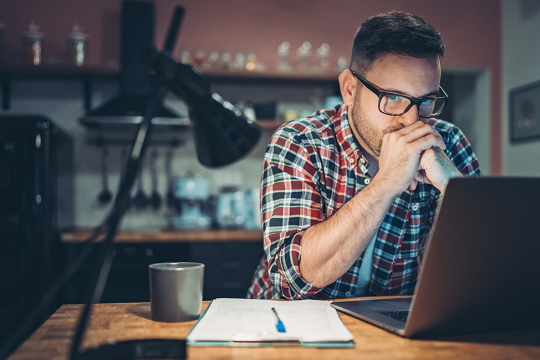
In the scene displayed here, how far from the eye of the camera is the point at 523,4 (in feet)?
10.9

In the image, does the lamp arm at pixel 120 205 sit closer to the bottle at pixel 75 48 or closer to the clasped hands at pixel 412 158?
the clasped hands at pixel 412 158

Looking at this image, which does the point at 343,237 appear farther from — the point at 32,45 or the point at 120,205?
the point at 32,45

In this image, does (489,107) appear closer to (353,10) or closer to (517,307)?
(353,10)

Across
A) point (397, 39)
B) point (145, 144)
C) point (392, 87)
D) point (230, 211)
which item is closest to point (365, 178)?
point (392, 87)

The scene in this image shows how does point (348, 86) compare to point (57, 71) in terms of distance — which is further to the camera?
point (57, 71)

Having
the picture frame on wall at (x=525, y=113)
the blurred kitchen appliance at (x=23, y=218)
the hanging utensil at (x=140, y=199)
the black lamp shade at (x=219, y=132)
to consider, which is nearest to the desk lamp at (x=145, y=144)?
the black lamp shade at (x=219, y=132)

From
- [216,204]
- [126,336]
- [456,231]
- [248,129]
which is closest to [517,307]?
[456,231]

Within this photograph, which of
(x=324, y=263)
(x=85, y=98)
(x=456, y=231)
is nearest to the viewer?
(x=456, y=231)

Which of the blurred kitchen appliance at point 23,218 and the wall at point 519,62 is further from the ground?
the wall at point 519,62

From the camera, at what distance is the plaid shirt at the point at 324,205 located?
1.05m

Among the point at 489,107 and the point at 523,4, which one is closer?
the point at 523,4

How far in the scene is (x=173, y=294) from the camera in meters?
0.75

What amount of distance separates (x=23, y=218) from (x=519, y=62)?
12.3 ft

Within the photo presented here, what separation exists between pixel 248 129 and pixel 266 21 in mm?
3004
